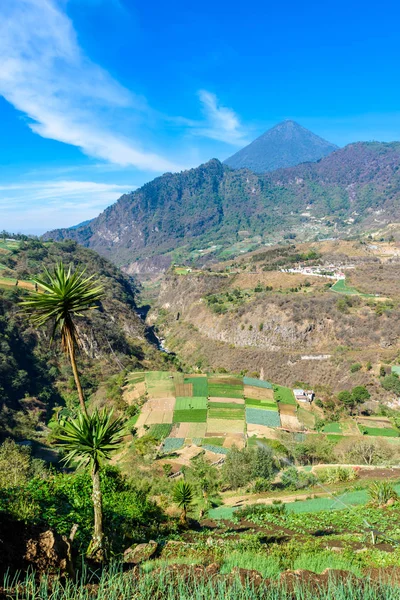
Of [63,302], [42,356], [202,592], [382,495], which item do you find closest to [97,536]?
[202,592]

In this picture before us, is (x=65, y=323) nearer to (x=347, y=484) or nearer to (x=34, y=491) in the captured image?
(x=34, y=491)

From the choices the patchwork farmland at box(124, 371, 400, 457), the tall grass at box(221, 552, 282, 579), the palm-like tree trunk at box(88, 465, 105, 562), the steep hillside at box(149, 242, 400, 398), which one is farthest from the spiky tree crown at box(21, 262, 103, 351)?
the steep hillside at box(149, 242, 400, 398)

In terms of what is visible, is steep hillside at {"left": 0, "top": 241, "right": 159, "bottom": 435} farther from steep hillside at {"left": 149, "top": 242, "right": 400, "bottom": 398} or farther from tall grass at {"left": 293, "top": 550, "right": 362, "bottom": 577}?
tall grass at {"left": 293, "top": 550, "right": 362, "bottom": 577}

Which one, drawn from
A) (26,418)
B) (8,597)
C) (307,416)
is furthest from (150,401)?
(8,597)

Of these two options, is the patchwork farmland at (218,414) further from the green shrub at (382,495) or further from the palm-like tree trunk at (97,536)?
the palm-like tree trunk at (97,536)

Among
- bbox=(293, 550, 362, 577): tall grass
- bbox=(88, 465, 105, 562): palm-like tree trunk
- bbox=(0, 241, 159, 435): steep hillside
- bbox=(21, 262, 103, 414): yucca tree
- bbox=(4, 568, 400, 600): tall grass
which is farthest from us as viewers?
bbox=(0, 241, 159, 435): steep hillside

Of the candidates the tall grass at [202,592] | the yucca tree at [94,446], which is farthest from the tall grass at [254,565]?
the yucca tree at [94,446]
